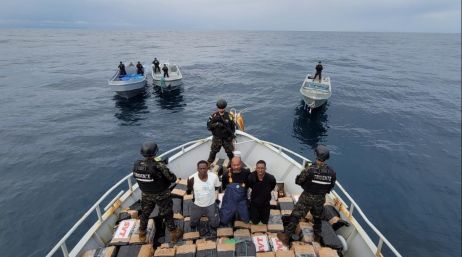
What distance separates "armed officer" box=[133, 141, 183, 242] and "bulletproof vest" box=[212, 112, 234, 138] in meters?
3.13

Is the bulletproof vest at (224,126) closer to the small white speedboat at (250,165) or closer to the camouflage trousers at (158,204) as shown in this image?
the small white speedboat at (250,165)

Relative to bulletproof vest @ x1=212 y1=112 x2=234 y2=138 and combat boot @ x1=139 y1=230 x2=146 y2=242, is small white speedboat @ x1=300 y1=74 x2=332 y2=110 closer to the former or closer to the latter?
bulletproof vest @ x1=212 y1=112 x2=234 y2=138

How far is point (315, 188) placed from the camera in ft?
20.2

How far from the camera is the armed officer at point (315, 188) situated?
594cm

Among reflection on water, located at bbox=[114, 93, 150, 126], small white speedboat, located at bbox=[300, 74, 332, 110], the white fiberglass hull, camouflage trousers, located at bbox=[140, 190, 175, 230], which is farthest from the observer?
the white fiberglass hull

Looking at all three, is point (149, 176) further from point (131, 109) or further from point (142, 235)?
point (131, 109)

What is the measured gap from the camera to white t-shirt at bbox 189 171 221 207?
6.46 meters

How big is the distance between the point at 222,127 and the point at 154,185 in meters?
3.55

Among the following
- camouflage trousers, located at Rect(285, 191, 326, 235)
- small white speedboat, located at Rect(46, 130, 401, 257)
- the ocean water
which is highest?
camouflage trousers, located at Rect(285, 191, 326, 235)

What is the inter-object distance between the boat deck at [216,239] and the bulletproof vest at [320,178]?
1290 millimetres

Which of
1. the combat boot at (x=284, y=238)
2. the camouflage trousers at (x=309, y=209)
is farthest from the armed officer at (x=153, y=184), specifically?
the camouflage trousers at (x=309, y=209)

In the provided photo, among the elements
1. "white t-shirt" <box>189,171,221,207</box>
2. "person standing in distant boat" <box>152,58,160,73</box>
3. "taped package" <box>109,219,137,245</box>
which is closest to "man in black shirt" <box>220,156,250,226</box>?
"white t-shirt" <box>189,171,221,207</box>

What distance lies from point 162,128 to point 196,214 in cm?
1640

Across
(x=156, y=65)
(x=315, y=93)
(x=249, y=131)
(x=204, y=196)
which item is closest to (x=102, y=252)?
(x=204, y=196)
